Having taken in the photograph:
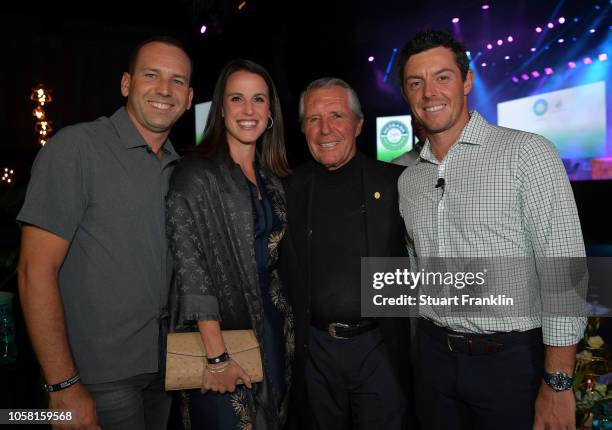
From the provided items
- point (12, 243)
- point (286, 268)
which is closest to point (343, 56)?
point (12, 243)

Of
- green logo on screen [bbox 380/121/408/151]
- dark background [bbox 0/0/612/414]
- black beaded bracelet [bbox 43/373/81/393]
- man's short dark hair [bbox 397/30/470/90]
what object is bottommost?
black beaded bracelet [bbox 43/373/81/393]

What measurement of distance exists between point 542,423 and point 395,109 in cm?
942

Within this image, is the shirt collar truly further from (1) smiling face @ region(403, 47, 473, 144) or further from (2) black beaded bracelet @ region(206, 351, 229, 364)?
(1) smiling face @ region(403, 47, 473, 144)

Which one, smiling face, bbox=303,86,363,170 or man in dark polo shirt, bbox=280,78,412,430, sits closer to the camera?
man in dark polo shirt, bbox=280,78,412,430

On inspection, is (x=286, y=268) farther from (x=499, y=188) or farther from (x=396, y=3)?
(x=396, y=3)

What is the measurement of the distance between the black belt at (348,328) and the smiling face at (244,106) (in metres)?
1.02

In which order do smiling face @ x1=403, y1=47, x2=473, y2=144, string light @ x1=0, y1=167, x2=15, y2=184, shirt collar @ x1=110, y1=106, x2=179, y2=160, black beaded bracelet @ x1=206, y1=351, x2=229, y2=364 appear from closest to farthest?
black beaded bracelet @ x1=206, y1=351, x2=229, y2=364 → shirt collar @ x1=110, y1=106, x2=179, y2=160 → smiling face @ x1=403, y1=47, x2=473, y2=144 → string light @ x1=0, y1=167, x2=15, y2=184

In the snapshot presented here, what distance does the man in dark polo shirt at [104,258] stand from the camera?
63.0 inches

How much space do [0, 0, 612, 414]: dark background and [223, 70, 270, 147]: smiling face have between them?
3550mm

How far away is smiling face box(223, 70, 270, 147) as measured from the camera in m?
2.21

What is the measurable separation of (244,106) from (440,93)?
916mm

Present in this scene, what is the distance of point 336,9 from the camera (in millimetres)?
6668

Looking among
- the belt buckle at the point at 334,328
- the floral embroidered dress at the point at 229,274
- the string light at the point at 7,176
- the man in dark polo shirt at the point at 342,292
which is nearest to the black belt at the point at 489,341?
the man in dark polo shirt at the point at 342,292

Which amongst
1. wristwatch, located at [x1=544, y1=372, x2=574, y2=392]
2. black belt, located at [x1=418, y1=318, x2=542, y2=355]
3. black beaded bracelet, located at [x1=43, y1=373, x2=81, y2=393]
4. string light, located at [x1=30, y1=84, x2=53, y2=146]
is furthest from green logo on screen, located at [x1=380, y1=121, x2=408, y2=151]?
black beaded bracelet, located at [x1=43, y1=373, x2=81, y2=393]
